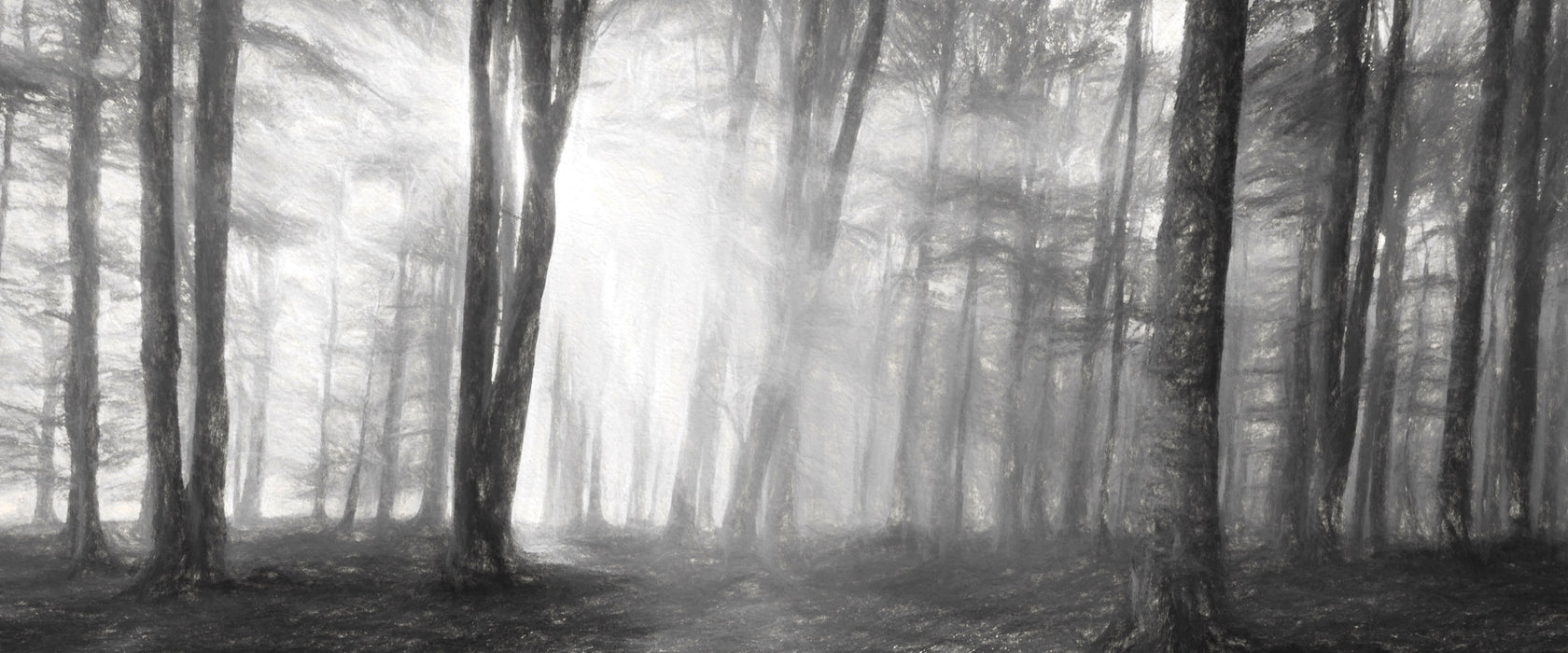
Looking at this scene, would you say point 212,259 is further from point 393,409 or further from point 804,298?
point 393,409

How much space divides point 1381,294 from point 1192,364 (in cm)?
1310

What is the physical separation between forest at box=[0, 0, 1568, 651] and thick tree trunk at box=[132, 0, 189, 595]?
4cm

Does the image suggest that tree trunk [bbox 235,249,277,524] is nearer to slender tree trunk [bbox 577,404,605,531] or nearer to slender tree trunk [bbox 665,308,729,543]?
slender tree trunk [bbox 577,404,605,531]

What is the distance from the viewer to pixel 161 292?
417 inches

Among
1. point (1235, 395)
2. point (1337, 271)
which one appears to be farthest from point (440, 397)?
point (1235, 395)

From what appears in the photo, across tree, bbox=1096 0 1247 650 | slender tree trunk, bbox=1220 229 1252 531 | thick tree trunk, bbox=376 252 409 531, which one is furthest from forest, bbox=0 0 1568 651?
slender tree trunk, bbox=1220 229 1252 531

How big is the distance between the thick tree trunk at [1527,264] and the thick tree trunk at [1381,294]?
1514 millimetres

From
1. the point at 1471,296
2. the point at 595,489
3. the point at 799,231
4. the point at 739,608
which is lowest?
the point at 595,489

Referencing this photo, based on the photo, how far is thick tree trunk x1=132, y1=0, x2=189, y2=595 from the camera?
1052 cm

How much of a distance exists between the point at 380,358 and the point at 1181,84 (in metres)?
20.6

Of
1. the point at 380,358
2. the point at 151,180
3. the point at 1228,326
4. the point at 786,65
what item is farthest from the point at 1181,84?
the point at 380,358

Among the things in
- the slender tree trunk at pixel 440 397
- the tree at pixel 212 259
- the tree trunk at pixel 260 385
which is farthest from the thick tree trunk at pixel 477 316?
the tree trunk at pixel 260 385

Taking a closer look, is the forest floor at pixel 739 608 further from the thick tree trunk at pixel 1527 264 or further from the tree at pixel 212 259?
the thick tree trunk at pixel 1527 264

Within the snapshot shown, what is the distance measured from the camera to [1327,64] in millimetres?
12672
